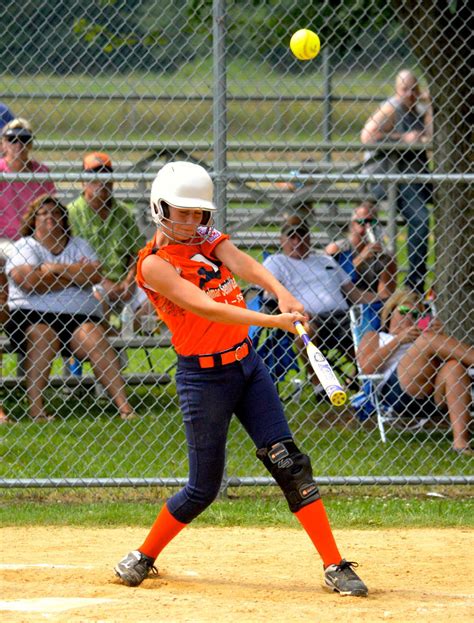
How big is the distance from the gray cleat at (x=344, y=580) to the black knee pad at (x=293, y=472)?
0.92ft

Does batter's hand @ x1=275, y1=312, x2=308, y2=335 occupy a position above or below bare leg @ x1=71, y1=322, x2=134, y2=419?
above

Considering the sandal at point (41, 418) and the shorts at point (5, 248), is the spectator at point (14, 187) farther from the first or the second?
the sandal at point (41, 418)

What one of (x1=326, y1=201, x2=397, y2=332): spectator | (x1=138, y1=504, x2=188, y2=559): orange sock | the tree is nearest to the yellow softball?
the tree

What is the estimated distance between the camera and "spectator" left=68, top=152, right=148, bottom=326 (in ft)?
25.5

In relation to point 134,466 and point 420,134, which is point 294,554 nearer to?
point 134,466

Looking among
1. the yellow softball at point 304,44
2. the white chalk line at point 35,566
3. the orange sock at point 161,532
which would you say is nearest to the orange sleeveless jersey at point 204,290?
the orange sock at point 161,532

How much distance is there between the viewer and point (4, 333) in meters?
8.12

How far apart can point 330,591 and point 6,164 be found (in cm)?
445

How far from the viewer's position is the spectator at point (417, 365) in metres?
6.73

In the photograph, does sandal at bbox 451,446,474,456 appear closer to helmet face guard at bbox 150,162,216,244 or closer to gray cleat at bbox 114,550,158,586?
gray cleat at bbox 114,550,158,586

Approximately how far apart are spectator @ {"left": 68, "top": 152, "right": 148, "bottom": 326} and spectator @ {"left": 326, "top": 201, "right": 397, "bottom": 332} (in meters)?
1.51

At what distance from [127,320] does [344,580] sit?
12.5ft

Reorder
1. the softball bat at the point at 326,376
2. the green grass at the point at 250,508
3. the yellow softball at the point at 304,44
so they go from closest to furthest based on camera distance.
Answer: the softball bat at the point at 326,376 → the green grass at the point at 250,508 → the yellow softball at the point at 304,44

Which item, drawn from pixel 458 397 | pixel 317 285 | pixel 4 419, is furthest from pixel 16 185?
pixel 458 397
